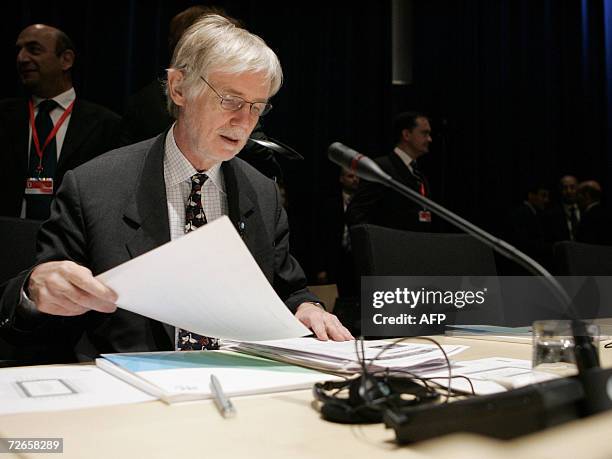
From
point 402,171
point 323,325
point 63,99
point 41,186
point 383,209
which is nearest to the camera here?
point 323,325

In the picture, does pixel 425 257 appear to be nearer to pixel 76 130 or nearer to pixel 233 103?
pixel 233 103

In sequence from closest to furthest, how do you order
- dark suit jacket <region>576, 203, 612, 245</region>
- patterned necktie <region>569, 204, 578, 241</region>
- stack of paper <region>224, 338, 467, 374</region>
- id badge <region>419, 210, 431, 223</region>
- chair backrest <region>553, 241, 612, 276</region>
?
stack of paper <region>224, 338, 467, 374</region>
chair backrest <region>553, 241, 612, 276</region>
id badge <region>419, 210, 431, 223</region>
dark suit jacket <region>576, 203, 612, 245</region>
patterned necktie <region>569, 204, 578, 241</region>

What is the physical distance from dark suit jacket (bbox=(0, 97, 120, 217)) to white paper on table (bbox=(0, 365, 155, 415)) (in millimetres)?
1722

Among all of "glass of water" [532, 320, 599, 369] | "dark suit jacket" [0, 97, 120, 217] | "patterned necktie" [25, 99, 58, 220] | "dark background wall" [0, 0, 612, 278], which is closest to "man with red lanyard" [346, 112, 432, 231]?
"dark background wall" [0, 0, 612, 278]

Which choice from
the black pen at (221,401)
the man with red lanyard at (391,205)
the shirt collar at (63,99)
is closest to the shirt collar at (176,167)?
the black pen at (221,401)

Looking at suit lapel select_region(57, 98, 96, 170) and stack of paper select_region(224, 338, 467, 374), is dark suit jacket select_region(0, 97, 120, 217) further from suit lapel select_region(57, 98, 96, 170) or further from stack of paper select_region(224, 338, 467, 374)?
stack of paper select_region(224, 338, 467, 374)

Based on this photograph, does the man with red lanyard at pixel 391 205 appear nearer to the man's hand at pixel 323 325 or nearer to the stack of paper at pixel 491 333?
the stack of paper at pixel 491 333

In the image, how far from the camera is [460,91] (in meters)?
6.12

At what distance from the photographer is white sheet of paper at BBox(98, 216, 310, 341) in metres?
0.85

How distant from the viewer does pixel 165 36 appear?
4.77 m

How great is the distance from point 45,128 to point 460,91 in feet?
13.7

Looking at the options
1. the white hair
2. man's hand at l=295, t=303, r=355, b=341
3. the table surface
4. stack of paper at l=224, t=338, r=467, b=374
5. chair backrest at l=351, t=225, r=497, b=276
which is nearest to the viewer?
the table surface

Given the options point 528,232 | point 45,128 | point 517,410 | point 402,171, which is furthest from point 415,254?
point 528,232

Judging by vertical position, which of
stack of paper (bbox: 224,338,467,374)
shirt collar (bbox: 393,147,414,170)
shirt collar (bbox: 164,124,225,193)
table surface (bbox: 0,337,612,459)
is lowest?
table surface (bbox: 0,337,612,459)
